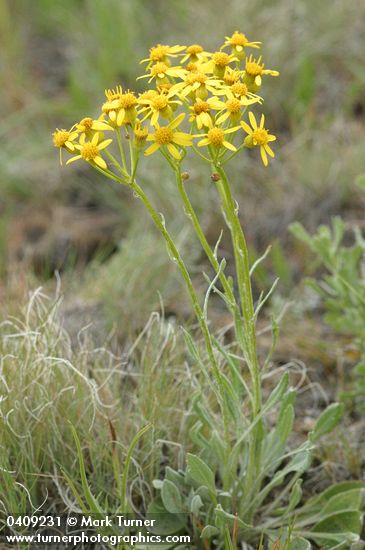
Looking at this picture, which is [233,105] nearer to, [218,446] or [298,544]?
[218,446]

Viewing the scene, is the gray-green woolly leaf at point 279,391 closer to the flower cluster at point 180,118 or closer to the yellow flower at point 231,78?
the flower cluster at point 180,118

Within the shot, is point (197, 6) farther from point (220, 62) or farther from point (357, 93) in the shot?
point (220, 62)

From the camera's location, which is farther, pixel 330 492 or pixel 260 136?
pixel 330 492

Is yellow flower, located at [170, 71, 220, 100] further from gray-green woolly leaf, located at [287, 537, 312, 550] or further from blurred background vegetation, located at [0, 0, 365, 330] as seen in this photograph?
blurred background vegetation, located at [0, 0, 365, 330]

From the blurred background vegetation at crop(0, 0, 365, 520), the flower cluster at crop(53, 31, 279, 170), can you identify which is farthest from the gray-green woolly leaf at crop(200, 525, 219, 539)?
the flower cluster at crop(53, 31, 279, 170)

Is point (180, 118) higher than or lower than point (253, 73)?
lower

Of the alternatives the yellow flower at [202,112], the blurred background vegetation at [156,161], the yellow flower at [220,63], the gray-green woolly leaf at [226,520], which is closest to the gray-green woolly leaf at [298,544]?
the gray-green woolly leaf at [226,520]

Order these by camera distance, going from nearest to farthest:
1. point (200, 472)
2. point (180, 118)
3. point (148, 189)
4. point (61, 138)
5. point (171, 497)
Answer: point (180, 118) < point (61, 138) < point (200, 472) < point (171, 497) < point (148, 189)

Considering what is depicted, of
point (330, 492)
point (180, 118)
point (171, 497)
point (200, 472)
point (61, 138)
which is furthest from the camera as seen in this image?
point (330, 492)

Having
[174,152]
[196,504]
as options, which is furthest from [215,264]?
[196,504]
